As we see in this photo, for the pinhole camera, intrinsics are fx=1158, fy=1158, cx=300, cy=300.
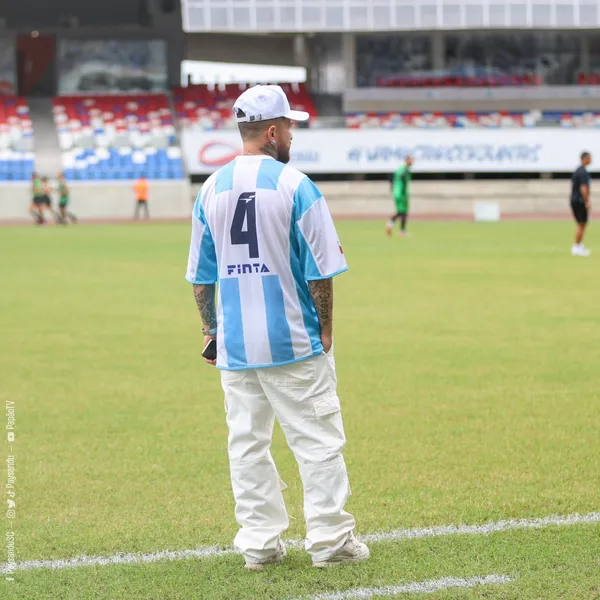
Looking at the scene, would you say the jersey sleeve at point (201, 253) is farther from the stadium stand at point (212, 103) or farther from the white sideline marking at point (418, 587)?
the stadium stand at point (212, 103)

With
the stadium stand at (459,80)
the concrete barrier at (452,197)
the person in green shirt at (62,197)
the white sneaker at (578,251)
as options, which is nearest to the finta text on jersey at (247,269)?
the white sneaker at (578,251)

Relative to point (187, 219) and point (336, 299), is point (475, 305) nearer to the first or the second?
point (336, 299)

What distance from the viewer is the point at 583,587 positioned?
15.4ft

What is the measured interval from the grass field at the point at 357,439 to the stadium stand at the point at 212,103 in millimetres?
36406

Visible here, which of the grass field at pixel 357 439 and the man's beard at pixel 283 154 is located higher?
the man's beard at pixel 283 154

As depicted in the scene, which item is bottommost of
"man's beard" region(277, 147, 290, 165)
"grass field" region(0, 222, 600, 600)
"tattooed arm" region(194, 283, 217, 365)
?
"grass field" region(0, 222, 600, 600)

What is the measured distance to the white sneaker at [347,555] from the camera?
500 centimetres

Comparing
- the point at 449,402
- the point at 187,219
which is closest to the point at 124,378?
the point at 449,402

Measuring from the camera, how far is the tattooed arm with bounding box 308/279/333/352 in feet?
16.1

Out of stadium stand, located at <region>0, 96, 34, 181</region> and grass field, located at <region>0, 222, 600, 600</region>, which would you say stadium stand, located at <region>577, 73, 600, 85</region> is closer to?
stadium stand, located at <region>0, 96, 34, 181</region>

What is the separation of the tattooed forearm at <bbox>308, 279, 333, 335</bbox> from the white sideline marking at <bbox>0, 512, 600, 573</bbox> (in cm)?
112

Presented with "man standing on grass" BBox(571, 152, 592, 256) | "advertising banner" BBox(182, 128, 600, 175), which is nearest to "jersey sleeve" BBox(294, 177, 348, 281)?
"man standing on grass" BBox(571, 152, 592, 256)

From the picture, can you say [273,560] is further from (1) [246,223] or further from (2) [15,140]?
(2) [15,140]

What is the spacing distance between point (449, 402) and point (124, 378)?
2.99 m
